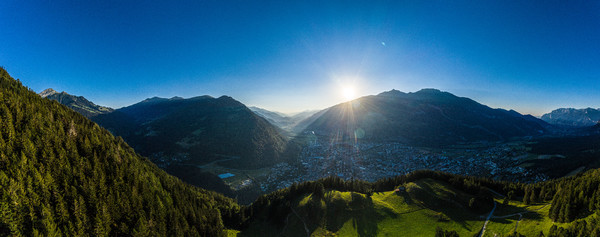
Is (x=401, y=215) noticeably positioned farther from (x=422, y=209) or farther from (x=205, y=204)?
(x=205, y=204)

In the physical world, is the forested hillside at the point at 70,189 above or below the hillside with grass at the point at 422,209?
above

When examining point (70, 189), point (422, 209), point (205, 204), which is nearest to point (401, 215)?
point (422, 209)

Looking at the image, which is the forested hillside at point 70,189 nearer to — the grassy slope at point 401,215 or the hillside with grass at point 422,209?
the hillside with grass at point 422,209

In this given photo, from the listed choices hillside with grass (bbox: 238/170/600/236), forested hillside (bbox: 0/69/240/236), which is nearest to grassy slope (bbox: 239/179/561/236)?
hillside with grass (bbox: 238/170/600/236)

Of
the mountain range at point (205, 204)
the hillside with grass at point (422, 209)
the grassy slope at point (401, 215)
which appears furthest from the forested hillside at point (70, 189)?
the grassy slope at point (401, 215)

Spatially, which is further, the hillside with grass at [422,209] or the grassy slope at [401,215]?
the grassy slope at [401,215]

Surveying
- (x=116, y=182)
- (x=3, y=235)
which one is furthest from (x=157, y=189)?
(x=3, y=235)
